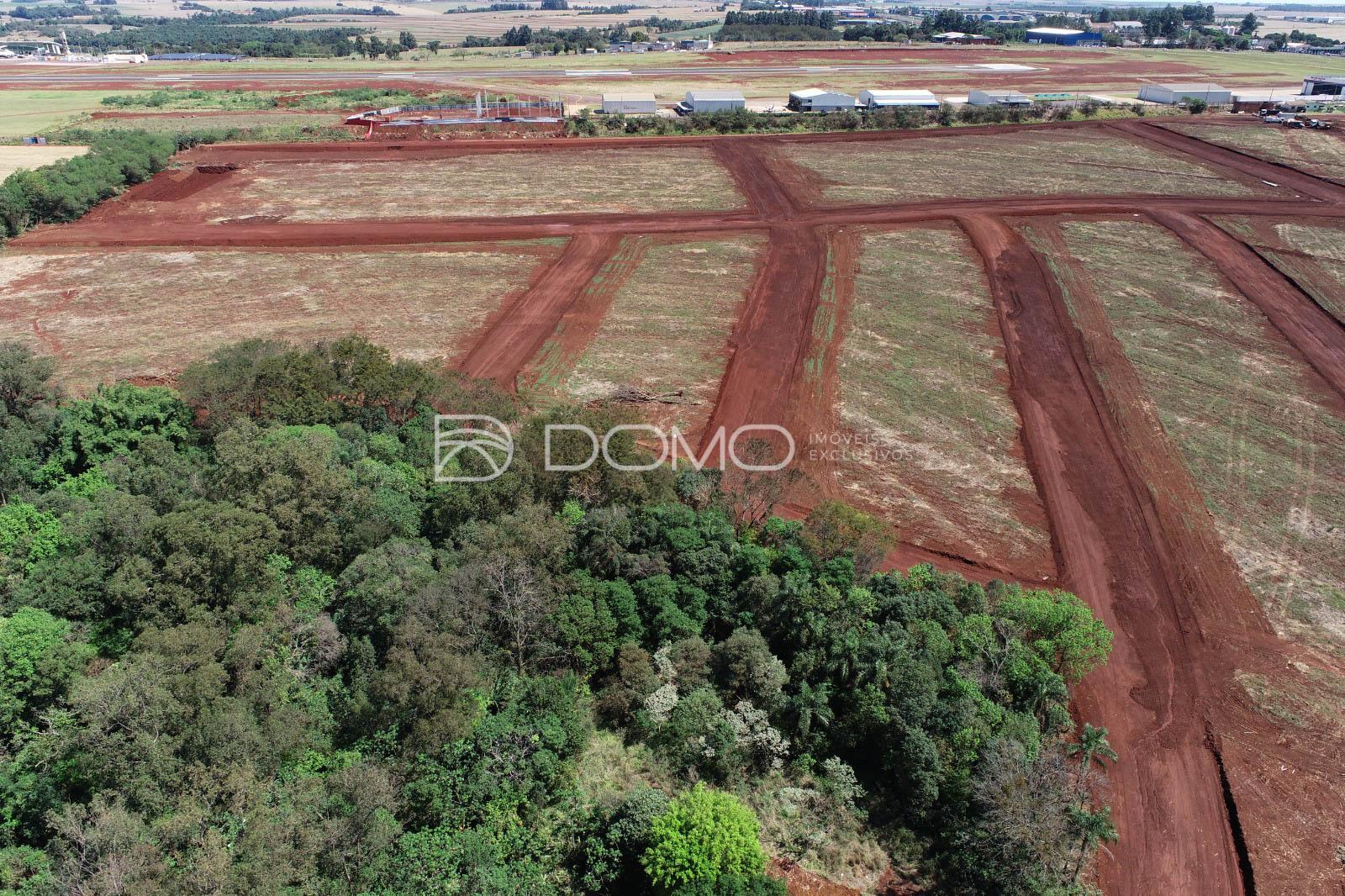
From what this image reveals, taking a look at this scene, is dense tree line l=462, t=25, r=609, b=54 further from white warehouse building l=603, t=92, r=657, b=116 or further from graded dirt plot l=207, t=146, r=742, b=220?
graded dirt plot l=207, t=146, r=742, b=220

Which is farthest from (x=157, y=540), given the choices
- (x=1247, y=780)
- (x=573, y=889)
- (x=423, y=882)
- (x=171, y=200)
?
(x=171, y=200)

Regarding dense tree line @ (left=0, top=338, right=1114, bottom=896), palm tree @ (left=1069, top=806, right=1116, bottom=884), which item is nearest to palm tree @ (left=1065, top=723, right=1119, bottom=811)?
dense tree line @ (left=0, top=338, right=1114, bottom=896)

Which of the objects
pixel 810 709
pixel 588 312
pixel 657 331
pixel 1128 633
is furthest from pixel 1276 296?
pixel 810 709

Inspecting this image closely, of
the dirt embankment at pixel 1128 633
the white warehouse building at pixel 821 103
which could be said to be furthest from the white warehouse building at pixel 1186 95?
the dirt embankment at pixel 1128 633

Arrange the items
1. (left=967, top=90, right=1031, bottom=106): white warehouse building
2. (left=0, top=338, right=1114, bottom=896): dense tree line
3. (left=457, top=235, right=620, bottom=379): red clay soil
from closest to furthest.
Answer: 1. (left=0, top=338, right=1114, bottom=896): dense tree line
2. (left=457, top=235, right=620, bottom=379): red clay soil
3. (left=967, top=90, right=1031, bottom=106): white warehouse building

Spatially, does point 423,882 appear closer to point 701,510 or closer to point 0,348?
point 701,510

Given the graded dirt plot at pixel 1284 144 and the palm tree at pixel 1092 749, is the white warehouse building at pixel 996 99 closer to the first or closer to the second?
the graded dirt plot at pixel 1284 144

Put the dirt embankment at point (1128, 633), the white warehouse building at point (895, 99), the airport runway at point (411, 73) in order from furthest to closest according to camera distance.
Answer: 1. the airport runway at point (411, 73)
2. the white warehouse building at point (895, 99)
3. the dirt embankment at point (1128, 633)
